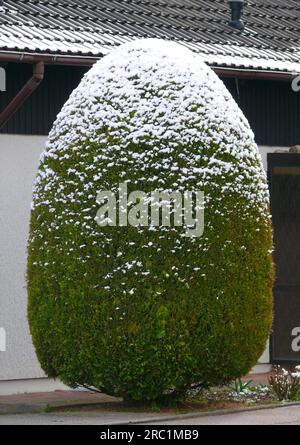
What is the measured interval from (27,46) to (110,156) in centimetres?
264

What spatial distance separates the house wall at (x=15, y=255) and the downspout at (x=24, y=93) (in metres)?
0.23

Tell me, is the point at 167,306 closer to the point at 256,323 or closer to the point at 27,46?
the point at 256,323

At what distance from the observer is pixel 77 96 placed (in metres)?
13.2

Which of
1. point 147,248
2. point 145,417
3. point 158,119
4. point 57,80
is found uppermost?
point 57,80

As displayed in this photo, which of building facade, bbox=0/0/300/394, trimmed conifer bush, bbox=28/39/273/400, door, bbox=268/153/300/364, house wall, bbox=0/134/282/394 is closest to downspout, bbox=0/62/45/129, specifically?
building facade, bbox=0/0/300/394

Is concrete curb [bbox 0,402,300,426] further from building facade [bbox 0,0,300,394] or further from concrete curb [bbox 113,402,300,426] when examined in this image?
building facade [bbox 0,0,300,394]

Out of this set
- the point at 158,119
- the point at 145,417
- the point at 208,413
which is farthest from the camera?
the point at 208,413

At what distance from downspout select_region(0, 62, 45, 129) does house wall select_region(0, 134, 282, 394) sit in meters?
0.23

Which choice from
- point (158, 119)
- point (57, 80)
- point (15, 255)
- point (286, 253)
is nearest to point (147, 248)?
point (158, 119)

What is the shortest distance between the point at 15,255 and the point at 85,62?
6.80ft

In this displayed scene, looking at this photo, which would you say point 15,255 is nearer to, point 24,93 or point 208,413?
point 24,93

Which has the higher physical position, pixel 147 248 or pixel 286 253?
pixel 286 253

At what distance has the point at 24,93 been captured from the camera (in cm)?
1525

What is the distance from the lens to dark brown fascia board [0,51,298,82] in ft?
48.8
